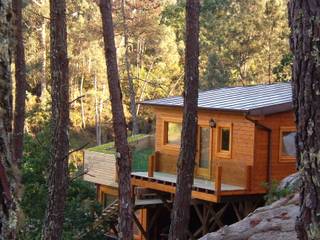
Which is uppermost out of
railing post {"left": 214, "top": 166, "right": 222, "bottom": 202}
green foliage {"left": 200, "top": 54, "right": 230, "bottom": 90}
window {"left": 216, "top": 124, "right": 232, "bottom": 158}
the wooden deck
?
green foliage {"left": 200, "top": 54, "right": 230, "bottom": 90}

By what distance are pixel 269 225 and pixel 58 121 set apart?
4080 millimetres

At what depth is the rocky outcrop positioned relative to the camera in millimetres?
6867

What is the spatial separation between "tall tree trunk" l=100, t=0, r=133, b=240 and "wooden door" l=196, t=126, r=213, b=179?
493cm

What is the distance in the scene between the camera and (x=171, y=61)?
34562mm

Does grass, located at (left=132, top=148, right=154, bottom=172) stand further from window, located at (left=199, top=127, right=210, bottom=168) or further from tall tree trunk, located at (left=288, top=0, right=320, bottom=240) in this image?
tall tree trunk, located at (left=288, top=0, right=320, bottom=240)

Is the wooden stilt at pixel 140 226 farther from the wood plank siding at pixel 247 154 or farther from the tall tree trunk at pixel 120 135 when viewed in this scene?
the tall tree trunk at pixel 120 135

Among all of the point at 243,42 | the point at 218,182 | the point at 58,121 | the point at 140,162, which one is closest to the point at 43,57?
the point at 243,42

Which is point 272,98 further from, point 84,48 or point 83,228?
point 84,48

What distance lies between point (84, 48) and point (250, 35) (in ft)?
29.6

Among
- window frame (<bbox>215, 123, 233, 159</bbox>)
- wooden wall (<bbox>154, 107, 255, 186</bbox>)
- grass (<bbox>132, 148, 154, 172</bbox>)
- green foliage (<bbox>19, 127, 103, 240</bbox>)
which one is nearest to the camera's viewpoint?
green foliage (<bbox>19, 127, 103, 240</bbox>)

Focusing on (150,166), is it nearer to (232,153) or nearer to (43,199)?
(232,153)

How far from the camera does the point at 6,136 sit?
1.73 meters

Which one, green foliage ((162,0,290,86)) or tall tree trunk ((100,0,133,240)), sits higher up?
green foliage ((162,0,290,86))

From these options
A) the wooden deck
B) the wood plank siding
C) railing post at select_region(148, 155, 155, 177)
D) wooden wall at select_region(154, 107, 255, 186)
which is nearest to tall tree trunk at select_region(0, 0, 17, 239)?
the wooden deck
